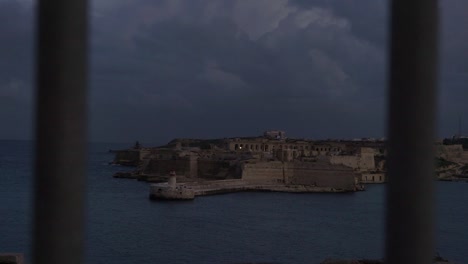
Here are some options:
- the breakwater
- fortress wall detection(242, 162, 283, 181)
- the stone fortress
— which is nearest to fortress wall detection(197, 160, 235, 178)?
the stone fortress

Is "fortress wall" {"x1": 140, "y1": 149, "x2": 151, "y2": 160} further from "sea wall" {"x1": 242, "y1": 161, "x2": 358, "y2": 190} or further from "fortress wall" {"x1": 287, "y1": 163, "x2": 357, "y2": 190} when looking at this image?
"fortress wall" {"x1": 287, "y1": 163, "x2": 357, "y2": 190}

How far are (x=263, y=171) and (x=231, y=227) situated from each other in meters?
15.1

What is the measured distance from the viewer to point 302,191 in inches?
1399

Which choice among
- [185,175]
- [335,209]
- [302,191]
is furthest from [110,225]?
[185,175]

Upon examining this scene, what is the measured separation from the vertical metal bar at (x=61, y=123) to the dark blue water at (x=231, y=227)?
9.56 meters

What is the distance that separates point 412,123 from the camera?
8.91 feet

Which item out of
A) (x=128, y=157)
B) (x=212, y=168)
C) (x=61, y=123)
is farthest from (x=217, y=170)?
(x=61, y=123)

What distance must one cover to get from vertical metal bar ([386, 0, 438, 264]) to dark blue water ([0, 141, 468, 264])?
1006 centimetres

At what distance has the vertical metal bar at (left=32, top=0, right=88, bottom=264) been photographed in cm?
275

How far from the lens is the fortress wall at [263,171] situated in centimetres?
3709

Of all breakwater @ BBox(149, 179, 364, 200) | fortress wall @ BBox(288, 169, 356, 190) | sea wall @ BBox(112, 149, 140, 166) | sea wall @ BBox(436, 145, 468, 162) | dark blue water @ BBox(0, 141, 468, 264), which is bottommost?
dark blue water @ BBox(0, 141, 468, 264)

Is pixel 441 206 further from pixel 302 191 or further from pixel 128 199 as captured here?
pixel 128 199

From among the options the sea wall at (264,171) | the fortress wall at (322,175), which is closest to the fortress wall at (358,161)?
the fortress wall at (322,175)

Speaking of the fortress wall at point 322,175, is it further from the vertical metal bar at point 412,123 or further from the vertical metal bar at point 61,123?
the vertical metal bar at point 61,123
